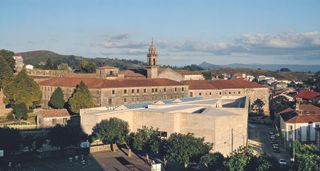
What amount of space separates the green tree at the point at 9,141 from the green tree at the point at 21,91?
2009cm

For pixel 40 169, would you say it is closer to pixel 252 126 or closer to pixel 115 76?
pixel 252 126

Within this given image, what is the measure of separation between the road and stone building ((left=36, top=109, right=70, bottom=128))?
19.5 metres

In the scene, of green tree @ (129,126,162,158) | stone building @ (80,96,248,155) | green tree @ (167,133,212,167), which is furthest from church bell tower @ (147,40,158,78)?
green tree @ (167,133,212,167)

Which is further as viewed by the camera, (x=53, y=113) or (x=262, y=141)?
(x=53, y=113)

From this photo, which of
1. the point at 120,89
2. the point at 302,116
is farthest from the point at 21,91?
the point at 302,116

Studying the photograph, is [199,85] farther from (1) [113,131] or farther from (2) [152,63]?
(1) [113,131]

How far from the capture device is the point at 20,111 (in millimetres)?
55031

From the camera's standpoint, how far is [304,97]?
75.8 m

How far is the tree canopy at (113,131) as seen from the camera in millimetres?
39312

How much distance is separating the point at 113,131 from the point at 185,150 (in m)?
9.30

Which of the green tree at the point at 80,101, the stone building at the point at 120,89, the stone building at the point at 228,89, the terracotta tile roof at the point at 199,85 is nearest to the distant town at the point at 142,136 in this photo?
the green tree at the point at 80,101

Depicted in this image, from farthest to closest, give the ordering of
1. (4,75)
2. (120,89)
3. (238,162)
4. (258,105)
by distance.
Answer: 1. (258,105)
2. (120,89)
3. (4,75)
4. (238,162)

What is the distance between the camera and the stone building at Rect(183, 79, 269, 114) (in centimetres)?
7744

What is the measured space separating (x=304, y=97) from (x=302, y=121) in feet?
102
